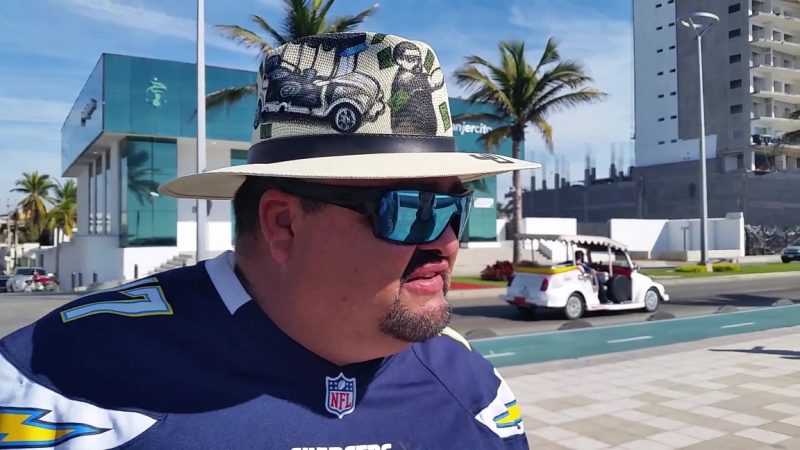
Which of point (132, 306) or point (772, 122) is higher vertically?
point (772, 122)

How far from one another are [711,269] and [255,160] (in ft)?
105

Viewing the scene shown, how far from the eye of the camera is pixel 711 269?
29.8 metres

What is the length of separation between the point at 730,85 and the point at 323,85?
68.1m

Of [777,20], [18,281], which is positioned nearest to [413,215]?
[18,281]

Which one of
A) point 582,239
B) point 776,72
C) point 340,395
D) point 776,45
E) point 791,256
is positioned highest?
point 776,45

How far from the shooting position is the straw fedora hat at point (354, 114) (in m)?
1.44

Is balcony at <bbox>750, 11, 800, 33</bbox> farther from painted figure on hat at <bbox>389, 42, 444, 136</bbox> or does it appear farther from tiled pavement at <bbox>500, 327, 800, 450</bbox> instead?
painted figure on hat at <bbox>389, 42, 444, 136</bbox>

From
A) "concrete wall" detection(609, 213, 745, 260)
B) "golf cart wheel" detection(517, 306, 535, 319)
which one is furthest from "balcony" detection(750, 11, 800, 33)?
"golf cart wheel" detection(517, 306, 535, 319)

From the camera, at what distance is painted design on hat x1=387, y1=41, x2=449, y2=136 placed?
1.50 m

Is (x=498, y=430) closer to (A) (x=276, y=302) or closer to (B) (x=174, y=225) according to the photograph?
(A) (x=276, y=302)

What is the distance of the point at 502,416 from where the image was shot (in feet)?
5.85

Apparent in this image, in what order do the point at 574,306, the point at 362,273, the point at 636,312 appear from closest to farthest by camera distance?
1. the point at 362,273
2. the point at 574,306
3. the point at 636,312

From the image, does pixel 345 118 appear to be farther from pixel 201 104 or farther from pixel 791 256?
pixel 791 256

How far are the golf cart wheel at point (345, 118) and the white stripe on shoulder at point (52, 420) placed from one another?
74 centimetres
